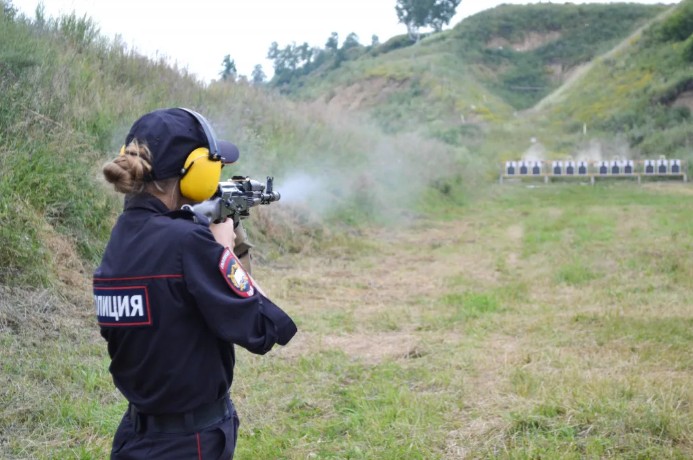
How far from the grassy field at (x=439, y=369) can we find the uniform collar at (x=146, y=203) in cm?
197

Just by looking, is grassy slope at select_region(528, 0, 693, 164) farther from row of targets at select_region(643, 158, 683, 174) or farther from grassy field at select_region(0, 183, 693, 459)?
grassy field at select_region(0, 183, 693, 459)

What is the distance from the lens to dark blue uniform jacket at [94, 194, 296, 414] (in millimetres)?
1991

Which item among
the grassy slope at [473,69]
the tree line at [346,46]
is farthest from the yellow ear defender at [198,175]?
the tree line at [346,46]

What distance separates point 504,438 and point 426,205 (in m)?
13.7

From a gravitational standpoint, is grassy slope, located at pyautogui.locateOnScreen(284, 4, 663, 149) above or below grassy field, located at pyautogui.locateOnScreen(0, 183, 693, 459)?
above

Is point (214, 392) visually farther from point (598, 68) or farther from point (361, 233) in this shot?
point (598, 68)

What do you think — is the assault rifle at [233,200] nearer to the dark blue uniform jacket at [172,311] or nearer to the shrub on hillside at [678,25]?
the dark blue uniform jacket at [172,311]

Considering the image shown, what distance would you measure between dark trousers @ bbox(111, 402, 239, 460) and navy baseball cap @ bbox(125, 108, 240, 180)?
703 mm

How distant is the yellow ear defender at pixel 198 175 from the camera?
7.05 feet

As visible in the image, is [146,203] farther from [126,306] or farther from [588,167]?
[588,167]

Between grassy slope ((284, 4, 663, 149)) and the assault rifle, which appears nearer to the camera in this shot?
the assault rifle

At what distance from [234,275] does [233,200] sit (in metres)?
0.61

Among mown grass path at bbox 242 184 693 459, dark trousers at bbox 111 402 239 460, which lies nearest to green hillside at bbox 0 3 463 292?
mown grass path at bbox 242 184 693 459

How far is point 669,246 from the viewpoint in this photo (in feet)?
33.2
